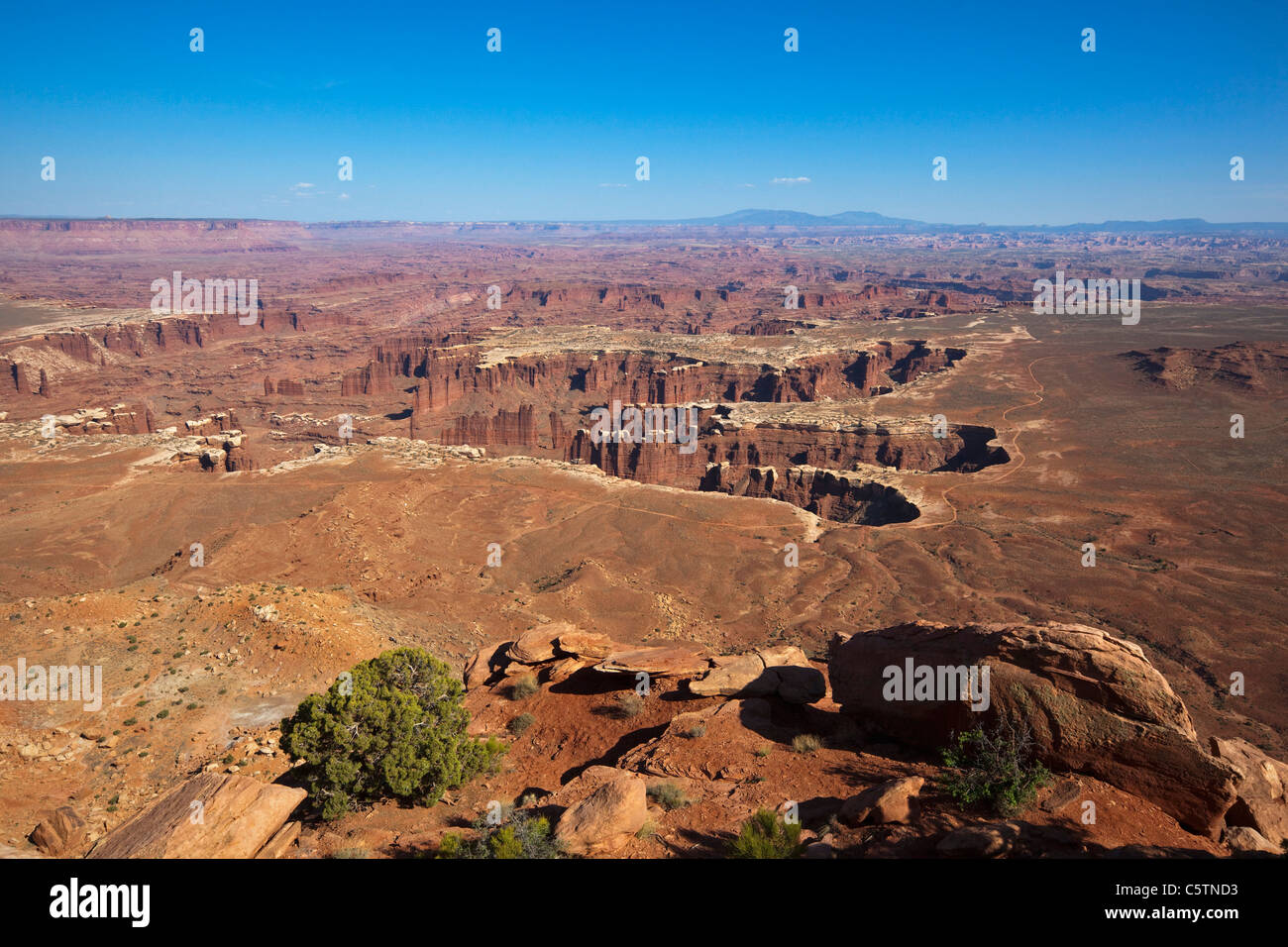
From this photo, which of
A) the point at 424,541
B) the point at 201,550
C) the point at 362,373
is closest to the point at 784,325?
the point at 362,373

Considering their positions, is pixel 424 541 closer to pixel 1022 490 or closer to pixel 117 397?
pixel 1022 490

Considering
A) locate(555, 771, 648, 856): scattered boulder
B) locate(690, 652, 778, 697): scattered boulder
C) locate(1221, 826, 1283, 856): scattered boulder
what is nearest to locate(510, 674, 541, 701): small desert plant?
locate(690, 652, 778, 697): scattered boulder

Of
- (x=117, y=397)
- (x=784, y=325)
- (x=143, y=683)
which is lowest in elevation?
(x=143, y=683)

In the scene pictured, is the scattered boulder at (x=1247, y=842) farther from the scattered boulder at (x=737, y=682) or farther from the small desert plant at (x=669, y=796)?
the scattered boulder at (x=737, y=682)

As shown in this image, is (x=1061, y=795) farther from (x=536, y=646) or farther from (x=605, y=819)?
(x=536, y=646)

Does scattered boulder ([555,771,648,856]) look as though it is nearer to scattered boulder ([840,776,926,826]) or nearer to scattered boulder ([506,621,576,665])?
scattered boulder ([840,776,926,826])

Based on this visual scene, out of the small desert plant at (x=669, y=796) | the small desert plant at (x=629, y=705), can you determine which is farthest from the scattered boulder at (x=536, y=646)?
the small desert plant at (x=669, y=796)
